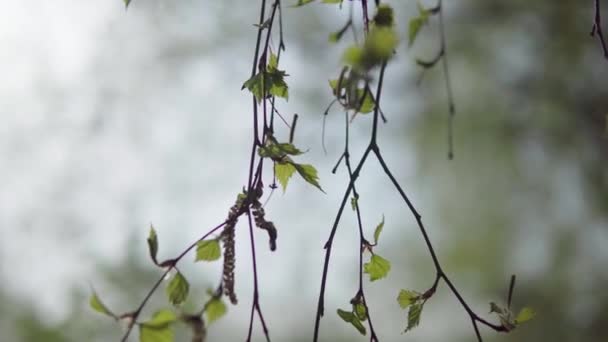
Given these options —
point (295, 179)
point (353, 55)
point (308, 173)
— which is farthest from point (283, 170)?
point (295, 179)

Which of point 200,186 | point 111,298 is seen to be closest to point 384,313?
point 200,186

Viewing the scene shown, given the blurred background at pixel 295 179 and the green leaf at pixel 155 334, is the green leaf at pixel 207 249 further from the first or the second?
the blurred background at pixel 295 179

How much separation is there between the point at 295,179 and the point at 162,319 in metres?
1.36

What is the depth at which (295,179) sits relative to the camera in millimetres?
1597

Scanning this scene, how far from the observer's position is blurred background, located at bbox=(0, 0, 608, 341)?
1.56 meters

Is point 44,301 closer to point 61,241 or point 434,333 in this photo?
point 61,241

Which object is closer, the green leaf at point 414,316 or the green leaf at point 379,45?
the green leaf at point 379,45

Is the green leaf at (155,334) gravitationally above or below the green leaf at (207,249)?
below

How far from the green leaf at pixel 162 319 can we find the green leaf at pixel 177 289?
0.03 meters

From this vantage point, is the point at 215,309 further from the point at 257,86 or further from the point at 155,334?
the point at 257,86

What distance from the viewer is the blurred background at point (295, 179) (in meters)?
1.56

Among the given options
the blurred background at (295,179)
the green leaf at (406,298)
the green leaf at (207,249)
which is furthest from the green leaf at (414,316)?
the blurred background at (295,179)

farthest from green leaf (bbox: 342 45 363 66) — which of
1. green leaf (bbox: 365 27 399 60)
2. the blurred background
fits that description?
the blurred background

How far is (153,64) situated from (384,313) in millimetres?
829
